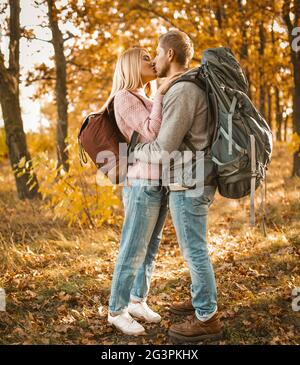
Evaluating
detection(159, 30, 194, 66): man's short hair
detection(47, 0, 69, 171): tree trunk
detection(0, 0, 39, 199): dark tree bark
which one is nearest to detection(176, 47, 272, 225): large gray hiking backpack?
detection(159, 30, 194, 66): man's short hair

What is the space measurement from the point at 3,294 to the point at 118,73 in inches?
99.8

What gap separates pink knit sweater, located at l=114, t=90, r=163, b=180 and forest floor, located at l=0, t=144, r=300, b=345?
1374 mm

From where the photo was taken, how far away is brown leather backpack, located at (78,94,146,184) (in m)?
3.45

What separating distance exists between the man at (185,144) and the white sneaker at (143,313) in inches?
24.1

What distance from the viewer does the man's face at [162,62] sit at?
3.28 meters

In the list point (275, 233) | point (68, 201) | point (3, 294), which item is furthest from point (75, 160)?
point (275, 233)

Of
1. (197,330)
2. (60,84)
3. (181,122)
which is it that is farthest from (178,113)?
(60,84)

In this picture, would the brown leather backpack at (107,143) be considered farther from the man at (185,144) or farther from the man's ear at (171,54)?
the man's ear at (171,54)

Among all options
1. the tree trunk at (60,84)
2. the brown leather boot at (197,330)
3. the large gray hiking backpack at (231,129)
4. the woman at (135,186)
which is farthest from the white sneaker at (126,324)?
the tree trunk at (60,84)

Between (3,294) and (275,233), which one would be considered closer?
(3,294)

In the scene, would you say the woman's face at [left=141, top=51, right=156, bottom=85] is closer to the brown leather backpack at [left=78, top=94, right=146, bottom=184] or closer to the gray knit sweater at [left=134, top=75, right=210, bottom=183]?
the brown leather backpack at [left=78, top=94, right=146, bottom=184]

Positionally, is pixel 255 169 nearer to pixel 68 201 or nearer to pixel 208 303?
pixel 208 303

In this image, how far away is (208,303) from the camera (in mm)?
3434

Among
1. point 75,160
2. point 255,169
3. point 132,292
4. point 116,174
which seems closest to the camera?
point 255,169
